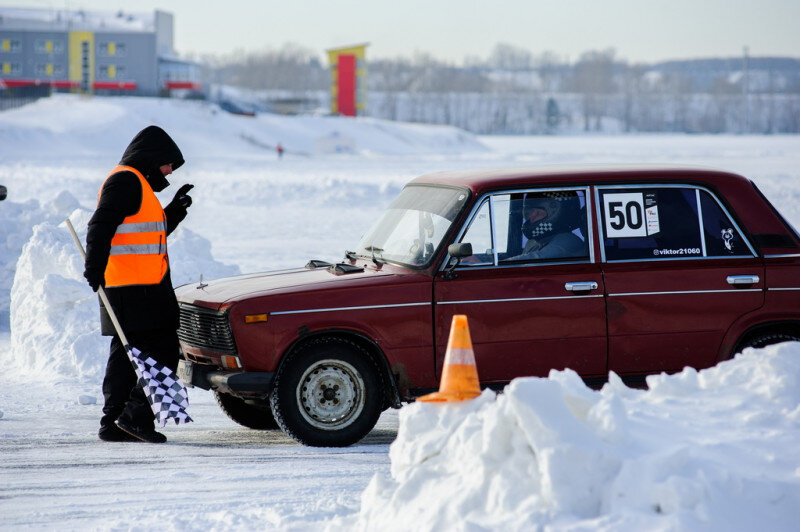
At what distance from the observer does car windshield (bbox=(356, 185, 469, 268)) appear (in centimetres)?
668

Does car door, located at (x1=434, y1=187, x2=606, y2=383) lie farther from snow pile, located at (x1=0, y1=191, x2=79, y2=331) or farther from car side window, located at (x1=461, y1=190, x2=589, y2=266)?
snow pile, located at (x1=0, y1=191, x2=79, y2=331)

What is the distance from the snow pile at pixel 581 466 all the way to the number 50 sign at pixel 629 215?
2023mm

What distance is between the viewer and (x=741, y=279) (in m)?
6.70

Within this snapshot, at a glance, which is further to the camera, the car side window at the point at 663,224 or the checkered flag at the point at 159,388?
the car side window at the point at 663,224

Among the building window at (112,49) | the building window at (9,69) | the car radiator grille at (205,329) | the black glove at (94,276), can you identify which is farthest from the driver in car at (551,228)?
the building window at (9,69)

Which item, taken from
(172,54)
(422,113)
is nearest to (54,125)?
(172,54)

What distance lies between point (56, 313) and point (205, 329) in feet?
11.0

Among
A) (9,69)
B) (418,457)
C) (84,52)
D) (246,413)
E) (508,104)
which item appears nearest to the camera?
(418,457)

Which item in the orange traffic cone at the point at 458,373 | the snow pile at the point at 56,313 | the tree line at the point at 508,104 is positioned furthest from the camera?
the tree line at the point at 508,104

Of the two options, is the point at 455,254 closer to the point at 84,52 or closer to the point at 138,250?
the point at 138,250

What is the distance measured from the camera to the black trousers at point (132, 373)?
6.71 meters

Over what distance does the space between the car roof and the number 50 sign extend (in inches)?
4.6

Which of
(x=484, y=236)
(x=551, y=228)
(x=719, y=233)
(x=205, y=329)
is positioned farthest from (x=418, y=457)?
(x=719, y=233)

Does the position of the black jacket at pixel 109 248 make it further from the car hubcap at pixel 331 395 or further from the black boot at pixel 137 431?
the car hubcap at pixel 331 395
